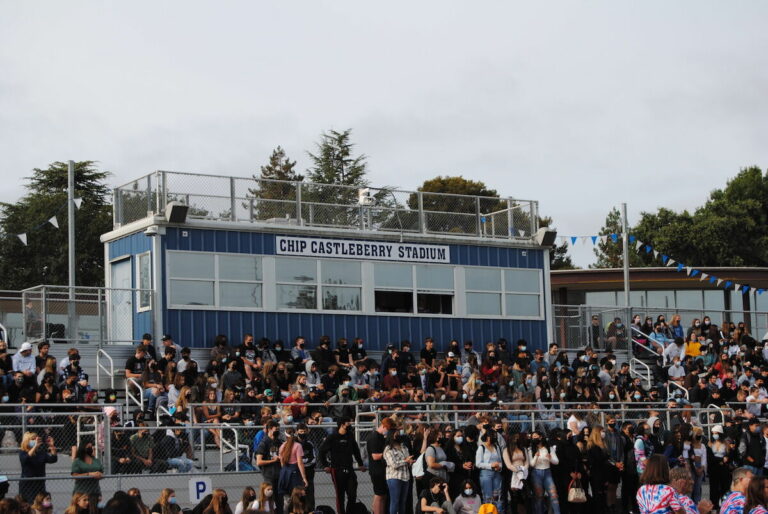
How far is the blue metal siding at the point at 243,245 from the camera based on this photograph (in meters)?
26.4

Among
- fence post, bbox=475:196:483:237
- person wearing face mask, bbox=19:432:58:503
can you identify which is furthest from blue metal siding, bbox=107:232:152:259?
person wearing face mask, bbox=19:432:58:503

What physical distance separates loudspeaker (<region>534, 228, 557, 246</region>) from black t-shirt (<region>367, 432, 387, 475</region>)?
13109mm

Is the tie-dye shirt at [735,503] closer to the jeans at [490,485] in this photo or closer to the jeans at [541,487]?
the jeans at [490,485]

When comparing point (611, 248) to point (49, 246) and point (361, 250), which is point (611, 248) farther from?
point (361, 250)

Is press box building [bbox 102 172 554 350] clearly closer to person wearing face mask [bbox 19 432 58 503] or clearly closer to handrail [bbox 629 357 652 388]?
handrail [bbox 629 357 652 388]

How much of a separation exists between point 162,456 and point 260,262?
30.5 feet

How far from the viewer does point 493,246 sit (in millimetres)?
30547

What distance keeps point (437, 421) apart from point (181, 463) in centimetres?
454

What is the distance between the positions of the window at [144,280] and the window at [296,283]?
2.76 meters

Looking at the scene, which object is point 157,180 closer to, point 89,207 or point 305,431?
point 305,431

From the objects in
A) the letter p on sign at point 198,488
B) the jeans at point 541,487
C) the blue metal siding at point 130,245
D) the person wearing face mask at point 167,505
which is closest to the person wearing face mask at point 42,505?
the person wearing face mask at point 167,505

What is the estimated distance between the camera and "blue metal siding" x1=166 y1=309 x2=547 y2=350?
26250 mm

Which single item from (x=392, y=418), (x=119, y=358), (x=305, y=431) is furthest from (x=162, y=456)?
(x=119, y=358)

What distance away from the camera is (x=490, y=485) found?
19062 millimetres
